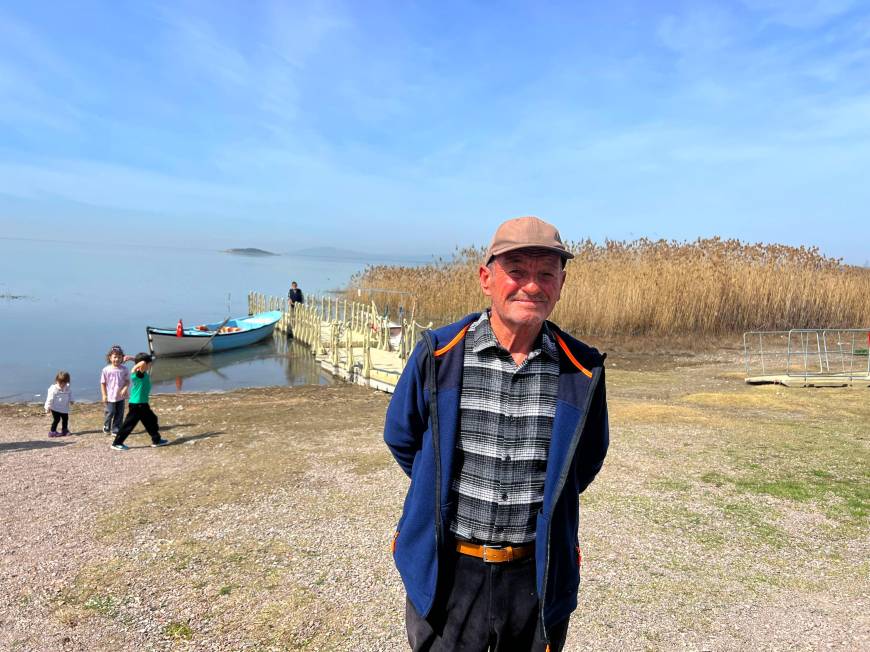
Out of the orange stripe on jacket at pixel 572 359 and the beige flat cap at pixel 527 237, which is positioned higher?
the beige flat cap at pixel 527 237

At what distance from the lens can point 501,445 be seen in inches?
86.9

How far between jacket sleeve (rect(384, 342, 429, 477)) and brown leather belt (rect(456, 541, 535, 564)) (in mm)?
419

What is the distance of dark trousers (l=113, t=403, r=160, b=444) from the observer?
29.1 ft

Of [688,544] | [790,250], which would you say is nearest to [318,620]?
[688,544]

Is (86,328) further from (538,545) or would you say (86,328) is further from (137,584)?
(538,545)

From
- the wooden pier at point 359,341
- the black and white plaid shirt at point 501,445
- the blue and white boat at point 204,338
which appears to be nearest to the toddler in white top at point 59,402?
the wooden pier at point 359,341

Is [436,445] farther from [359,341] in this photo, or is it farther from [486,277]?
[359,341]

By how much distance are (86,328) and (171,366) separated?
1246 cm

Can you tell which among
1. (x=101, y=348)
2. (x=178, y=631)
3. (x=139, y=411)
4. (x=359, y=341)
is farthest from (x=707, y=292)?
(x=101, y=348)

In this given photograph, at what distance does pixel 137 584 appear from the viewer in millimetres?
4570

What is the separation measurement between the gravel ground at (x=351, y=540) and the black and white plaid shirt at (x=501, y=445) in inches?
85.0

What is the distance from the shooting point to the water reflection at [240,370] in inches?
756

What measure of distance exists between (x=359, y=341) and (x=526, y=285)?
1948 centimetres

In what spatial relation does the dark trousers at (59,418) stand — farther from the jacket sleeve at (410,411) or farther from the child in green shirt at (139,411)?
the jacket sleeve at (410,411)
